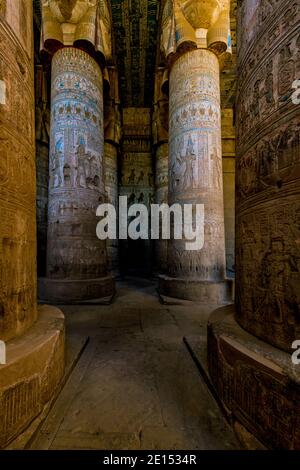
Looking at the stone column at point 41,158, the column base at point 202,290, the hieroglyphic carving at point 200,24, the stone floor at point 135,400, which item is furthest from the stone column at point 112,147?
the stone floor at point 135,400

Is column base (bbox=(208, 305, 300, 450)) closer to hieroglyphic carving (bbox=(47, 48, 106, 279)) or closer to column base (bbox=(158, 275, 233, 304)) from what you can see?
column base (bbox=(158, 275, 233, 304))

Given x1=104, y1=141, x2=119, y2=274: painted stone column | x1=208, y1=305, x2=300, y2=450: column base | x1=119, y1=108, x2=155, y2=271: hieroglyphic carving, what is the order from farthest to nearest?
x1=119, y1=108, x2=155, y2=271: hieroglyphic carving
x1=104, y1=141, x2=119, y2=274: painted stone column
x1=208, y1=305, x2=300, y2=450: column base

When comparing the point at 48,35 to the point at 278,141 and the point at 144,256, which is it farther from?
the point at 144,256

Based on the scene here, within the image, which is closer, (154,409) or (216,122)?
(154,409)

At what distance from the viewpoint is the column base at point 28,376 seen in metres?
1.35

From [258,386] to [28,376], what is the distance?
57.1 inches

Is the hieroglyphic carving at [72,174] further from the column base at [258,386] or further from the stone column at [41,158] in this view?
the column base at [258,386]

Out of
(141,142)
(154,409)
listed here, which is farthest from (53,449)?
(141,142)

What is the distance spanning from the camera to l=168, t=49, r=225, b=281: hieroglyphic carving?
519 cm

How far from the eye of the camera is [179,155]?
5.46 meters

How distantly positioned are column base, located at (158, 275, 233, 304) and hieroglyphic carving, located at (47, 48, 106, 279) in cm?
193

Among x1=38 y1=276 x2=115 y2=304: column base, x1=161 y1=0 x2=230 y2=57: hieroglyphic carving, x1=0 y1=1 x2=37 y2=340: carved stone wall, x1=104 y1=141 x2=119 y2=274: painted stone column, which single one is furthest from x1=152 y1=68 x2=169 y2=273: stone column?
x1=0 y1=1 x2=37 y2=340: carved stone wall

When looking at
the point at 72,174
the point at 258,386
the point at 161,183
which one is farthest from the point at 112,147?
the point at 258,386
